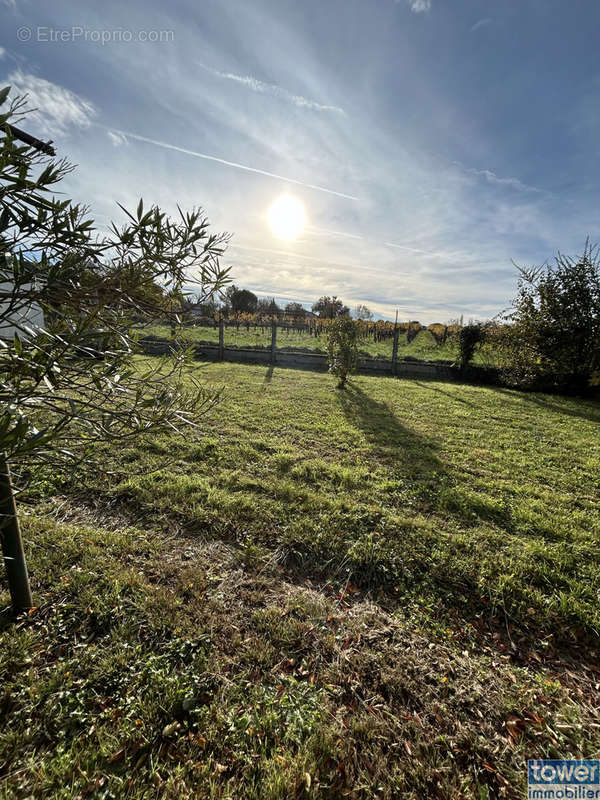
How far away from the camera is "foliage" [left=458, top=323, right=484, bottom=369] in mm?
13086

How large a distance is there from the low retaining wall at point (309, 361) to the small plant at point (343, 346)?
3248mm

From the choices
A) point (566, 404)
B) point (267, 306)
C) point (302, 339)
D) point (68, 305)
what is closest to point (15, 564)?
point (68, 305)

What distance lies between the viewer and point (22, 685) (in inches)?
63.2

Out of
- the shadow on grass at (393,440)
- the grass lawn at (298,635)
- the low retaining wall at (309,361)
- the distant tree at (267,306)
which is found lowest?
the grass lawn at (298,635)

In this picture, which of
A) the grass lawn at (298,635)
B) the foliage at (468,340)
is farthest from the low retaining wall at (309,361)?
the grass lawn at (298,635)

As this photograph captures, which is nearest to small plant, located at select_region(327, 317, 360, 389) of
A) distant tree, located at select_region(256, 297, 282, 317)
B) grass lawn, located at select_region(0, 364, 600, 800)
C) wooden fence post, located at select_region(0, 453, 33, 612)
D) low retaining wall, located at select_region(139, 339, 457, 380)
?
low retaining wall, located at select_region(139, 339, 457, 380)

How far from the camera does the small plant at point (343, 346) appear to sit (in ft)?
31.8

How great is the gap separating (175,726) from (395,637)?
1380 millimetres

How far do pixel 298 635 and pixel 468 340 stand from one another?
14002 mm

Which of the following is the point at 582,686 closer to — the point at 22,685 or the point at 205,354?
the point at 22,685

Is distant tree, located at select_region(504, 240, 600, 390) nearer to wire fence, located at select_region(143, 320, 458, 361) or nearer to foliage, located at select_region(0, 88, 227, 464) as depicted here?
wire fence, located at select_region(143, 320, 458, 361)

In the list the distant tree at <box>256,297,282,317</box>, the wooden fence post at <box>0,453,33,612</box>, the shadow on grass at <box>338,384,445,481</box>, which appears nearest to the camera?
the wooden fence post at <box>0,453,33,612</box>

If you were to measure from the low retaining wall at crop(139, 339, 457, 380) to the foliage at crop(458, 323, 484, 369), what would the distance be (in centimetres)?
63

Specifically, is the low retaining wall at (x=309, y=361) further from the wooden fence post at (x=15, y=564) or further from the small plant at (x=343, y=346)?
the wooden fence post at (x=15, y=564)
